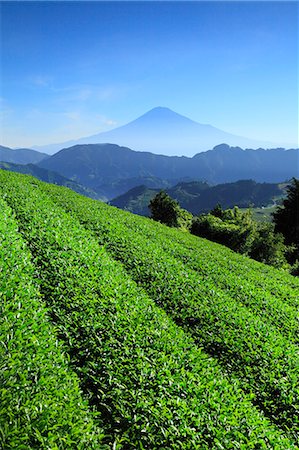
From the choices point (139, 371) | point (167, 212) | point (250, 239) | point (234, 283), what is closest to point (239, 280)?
point (234, 283)

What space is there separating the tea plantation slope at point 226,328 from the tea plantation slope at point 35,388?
17.4 feet

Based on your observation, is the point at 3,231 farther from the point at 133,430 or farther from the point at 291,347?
the point at 291,347

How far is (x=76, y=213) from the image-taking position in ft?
72.8

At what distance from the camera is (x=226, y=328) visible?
1181 cm

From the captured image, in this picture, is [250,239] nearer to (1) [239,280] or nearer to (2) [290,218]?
(1) [239,280]

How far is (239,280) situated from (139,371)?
11.3 m

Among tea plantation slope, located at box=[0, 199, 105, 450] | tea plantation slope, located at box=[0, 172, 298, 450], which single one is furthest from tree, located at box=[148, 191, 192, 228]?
tea plantation slope, located at box=[0, 199, 105, 450]

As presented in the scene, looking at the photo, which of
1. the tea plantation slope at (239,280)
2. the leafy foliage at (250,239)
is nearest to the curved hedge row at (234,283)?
the tea plantation slope at (239,280)

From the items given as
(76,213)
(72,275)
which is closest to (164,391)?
(72,275)

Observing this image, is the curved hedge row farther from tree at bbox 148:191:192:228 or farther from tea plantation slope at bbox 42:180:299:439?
tree at bbox 148:191:192:228

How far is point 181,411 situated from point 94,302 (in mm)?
4395

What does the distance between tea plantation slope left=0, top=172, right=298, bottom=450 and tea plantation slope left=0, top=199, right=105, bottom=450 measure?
1.83ft

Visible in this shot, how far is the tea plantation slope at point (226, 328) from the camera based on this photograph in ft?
30.3

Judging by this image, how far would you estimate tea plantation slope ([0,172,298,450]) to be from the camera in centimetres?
638
